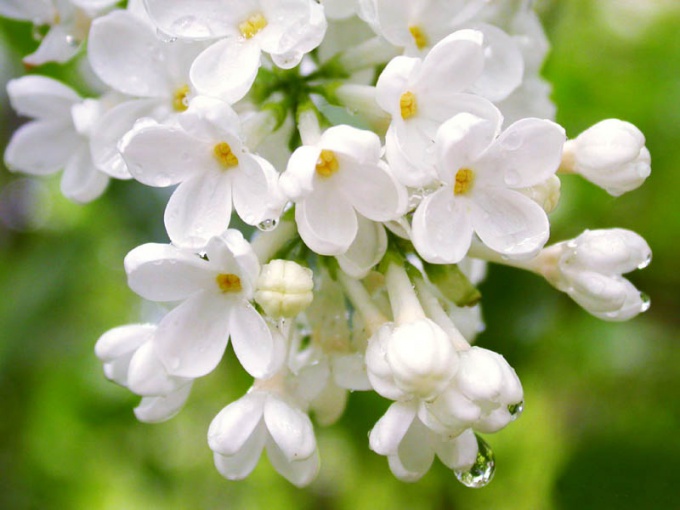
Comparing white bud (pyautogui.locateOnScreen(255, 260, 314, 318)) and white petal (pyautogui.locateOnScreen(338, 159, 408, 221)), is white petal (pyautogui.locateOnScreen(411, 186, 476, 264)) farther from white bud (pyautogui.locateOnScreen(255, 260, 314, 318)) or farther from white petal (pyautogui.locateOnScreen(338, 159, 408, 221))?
white bud (pyautogui.locateOnScreen(255, 260, 314, 318))

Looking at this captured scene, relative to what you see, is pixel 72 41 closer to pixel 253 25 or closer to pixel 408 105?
pixel 253 25

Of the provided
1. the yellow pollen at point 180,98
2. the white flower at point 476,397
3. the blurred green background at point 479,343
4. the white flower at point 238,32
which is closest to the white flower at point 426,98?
the white flower at point 238,32

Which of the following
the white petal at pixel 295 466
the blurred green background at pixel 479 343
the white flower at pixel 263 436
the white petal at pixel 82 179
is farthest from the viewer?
the blurred green background at pixel 479 343

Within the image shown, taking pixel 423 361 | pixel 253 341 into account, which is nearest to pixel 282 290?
pixel 253 341

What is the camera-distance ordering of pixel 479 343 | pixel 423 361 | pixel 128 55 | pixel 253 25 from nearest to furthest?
pixel 423 361 → pixel 253 25 → pixel 128 55 → pixel 479 343

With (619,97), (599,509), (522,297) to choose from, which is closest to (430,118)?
(522,297)

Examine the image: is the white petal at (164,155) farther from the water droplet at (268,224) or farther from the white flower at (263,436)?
A: the white flower at (263,436)

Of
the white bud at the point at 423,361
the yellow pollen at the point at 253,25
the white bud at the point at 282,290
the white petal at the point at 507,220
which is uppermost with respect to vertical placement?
the yellow pollen at the point at 253,25
